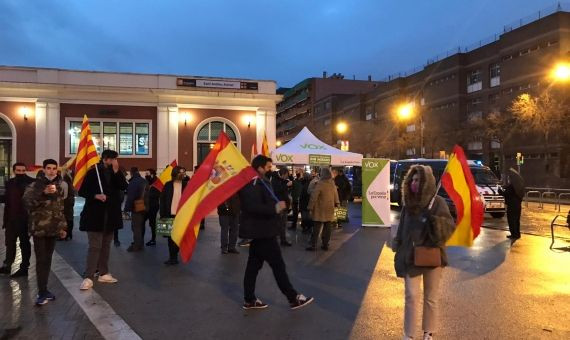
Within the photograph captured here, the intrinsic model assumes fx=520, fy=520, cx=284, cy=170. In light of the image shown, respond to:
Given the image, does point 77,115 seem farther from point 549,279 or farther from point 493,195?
point 549,279

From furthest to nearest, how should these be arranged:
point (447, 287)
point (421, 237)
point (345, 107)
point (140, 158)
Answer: point (345, 107) → point (140, 158) → point (447, 287) → point (421, 237)

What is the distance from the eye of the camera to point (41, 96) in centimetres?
3172

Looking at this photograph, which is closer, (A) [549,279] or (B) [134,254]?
(A) [549,279]

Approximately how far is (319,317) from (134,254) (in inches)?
226

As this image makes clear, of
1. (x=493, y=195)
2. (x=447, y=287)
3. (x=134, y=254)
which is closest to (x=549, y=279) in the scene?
(x=447, y=287)

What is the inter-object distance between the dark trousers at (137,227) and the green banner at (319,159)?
23.7ft

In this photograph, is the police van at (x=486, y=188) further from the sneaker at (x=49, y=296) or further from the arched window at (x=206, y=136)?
the arched window at (x=206, y=136)

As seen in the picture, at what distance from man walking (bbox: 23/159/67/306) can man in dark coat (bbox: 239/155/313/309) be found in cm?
247

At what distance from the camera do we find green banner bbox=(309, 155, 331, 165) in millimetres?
17141

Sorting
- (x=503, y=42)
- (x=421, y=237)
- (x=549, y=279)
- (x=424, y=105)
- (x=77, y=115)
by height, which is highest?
(x=503, y=42)

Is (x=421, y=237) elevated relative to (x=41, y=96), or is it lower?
lower

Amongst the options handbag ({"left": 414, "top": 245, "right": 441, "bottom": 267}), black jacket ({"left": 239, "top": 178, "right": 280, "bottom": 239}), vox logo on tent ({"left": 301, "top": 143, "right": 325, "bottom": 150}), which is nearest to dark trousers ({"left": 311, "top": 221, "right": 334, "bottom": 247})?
black jacket ({"left": 239, "top": 178, "right": 280, "bottom": 239})

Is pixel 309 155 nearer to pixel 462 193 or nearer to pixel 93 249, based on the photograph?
pixel 93 249

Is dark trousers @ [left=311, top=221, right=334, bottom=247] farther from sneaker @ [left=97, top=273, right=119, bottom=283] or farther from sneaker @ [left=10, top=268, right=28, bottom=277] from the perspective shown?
sneaker @ [left=10, top=268, right=28, bottom=277]
